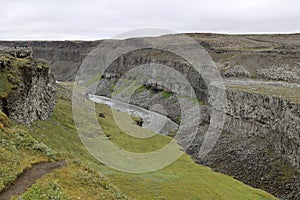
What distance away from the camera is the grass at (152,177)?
172 ft

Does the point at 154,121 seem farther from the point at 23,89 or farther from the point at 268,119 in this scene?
the point at 23,89

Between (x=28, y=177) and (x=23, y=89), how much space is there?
33.5 metres

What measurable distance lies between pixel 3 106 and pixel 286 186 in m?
48.0

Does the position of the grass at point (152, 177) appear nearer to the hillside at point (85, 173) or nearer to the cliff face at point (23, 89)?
the hillside at point (85, 173)

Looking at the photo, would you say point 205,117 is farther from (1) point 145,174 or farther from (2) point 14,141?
(2) point 14,141

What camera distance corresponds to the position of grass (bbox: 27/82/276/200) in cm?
5253

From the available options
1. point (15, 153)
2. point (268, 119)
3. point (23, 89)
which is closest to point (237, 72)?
point (268, 119)

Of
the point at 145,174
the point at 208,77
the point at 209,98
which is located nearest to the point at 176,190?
the point at 145,174

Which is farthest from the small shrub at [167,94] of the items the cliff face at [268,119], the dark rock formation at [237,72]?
the cliff face at [268,119]

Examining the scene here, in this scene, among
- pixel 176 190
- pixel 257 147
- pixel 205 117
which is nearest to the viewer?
pixel 176 190

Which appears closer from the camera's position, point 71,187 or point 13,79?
point 71,187

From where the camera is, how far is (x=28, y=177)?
2950cm

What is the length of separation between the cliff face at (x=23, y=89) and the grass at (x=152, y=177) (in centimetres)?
284

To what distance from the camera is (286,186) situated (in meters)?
68.4
